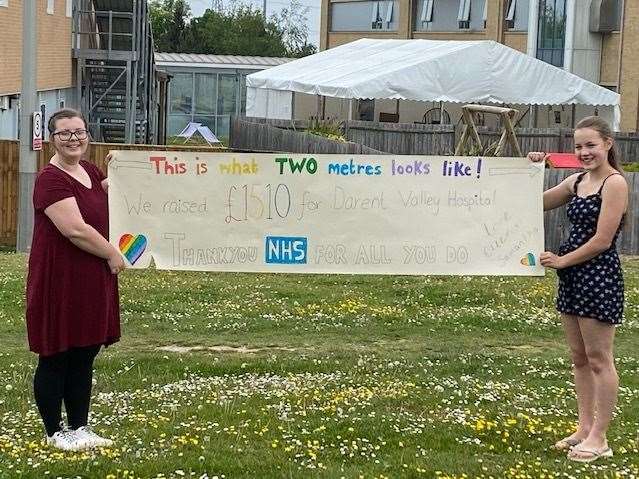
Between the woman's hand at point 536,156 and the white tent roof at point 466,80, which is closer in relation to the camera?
the woman's hand at point 536,156

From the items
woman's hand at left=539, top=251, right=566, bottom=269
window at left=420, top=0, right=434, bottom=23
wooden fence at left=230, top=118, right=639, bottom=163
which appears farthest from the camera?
window at left=420, top=0, right=434, bottom=23

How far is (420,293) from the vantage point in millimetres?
14430

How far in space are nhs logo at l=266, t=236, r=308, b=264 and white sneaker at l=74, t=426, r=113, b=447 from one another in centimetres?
228

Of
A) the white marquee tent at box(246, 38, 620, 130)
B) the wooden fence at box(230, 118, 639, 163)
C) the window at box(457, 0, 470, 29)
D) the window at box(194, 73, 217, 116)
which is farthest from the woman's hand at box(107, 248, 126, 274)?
the window at box(194, 73, 217, 116)

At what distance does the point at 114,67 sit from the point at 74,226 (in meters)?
33.1

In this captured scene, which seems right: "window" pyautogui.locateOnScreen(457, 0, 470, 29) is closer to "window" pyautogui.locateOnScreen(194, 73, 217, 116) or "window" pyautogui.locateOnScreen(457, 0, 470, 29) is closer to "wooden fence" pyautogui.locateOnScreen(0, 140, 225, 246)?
"window" pyautogui.locateOnScreen(194, 73, 217, 116)

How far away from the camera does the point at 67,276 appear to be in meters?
6.53

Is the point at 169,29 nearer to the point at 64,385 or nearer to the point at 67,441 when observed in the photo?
the point at 64,385

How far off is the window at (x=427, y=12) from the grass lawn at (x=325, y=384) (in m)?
46.1

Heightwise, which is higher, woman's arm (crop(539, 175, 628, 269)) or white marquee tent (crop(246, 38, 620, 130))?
white marquee tent (crop(246, 38, 620, 130))

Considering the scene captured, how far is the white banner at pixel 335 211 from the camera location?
27.8 feet

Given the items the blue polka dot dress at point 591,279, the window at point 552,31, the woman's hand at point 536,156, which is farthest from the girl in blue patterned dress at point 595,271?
the window at point 552,31

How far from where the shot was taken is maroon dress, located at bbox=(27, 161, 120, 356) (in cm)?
652

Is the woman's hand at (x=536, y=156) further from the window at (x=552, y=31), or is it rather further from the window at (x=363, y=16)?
the window at (x=363, y=16)
